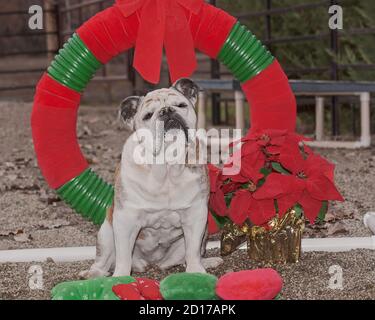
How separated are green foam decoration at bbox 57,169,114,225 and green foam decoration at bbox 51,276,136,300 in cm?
70

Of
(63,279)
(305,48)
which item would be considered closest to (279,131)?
(63,279)

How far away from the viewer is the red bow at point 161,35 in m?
3.06

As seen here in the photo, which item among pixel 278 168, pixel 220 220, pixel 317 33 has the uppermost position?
pixel 317 33

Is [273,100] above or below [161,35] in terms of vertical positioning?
below

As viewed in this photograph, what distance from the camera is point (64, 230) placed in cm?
375

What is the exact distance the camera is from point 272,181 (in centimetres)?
287

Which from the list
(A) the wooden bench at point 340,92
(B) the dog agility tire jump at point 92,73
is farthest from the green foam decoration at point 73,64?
(A) the wooden bench at point 340,92

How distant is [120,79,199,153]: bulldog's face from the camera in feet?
8.57

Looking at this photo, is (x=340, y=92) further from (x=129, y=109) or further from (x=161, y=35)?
(x=129, y=109)

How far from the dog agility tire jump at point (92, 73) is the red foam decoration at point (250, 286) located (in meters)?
0.86

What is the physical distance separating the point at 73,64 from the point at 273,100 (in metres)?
0.81

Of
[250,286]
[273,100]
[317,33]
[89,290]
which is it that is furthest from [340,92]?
[89,290]

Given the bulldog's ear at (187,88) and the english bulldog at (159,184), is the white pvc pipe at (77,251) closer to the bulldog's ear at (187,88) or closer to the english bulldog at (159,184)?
the english bulldog at (159,184)

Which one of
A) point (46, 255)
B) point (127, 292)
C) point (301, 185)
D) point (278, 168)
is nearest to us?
point (127, 292)
